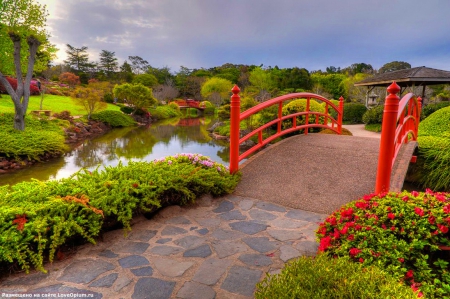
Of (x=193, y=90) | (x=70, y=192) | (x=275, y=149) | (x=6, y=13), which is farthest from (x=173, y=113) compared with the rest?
(x=70, y=192)

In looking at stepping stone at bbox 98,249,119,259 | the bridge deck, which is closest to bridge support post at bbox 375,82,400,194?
the bridge deck

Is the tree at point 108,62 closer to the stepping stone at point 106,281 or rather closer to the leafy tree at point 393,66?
the leafy tree at point 393,66

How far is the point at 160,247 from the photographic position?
219 cm

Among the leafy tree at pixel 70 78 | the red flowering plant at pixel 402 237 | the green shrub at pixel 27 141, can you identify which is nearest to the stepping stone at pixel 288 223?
the red flowering plant at pixel 402 237

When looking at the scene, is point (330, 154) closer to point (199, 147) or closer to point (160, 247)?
point (160, 247)

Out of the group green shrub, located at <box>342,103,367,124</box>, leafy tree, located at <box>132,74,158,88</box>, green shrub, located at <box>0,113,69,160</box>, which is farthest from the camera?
leafy tree, located at <box>132,74,158,88</box>

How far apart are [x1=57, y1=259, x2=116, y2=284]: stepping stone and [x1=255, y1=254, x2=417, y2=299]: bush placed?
1160 mm

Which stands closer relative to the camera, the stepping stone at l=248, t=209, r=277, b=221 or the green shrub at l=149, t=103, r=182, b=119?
the stepping stone at l=248, t=209, r=277, b=221

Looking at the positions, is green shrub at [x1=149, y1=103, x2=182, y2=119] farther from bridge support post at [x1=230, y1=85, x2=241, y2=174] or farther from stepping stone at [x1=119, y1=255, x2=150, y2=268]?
stepping stone at [x1=119, y1=255, x2=150, y2=268]

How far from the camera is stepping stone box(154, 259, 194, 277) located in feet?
6.07

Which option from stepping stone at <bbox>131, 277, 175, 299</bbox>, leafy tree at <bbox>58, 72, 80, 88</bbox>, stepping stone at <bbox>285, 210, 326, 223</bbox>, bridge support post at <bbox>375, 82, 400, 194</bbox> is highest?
leafy tree at <bbox>58, 72, 80, 88</bbox>

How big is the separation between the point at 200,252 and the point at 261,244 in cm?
48

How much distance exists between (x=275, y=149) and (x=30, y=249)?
347 centimetres

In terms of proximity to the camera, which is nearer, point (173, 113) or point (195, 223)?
point (195, 223)
